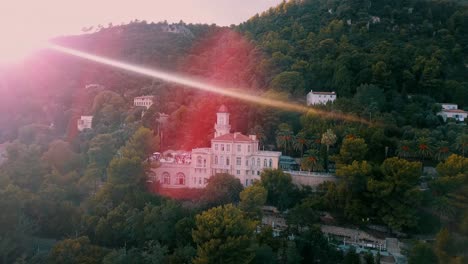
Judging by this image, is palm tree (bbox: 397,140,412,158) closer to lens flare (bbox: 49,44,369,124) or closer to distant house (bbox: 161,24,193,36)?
lens flare (bbox: 49,44,369,124)

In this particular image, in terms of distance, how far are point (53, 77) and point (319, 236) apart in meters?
61.8

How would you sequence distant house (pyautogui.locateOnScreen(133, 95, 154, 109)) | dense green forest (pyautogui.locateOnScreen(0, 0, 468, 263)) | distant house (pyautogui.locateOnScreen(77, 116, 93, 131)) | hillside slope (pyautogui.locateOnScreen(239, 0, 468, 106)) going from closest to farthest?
dense green forest (pyautogui.locateOnScreen(0, 0, 468, 263)) < hillside slope (pyautogui.locateOnScreen(239, 0, 468, 106)) < distant house (pyautogui.locateOnScreen(77, 116, 93, 131)) < distant house (pyautogui.locateOnScreen(133, 95, 154, 109))

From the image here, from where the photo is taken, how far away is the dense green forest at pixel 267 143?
961 inches

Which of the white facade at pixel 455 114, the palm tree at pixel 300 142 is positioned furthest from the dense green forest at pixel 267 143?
the white facade at pixel 455 114

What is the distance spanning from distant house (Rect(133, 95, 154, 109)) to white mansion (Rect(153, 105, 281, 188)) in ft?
69.3

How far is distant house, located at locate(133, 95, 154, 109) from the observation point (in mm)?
54781

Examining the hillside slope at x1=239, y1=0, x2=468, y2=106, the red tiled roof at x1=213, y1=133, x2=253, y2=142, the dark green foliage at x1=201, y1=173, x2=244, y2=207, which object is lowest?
the dark green foliage at x1=201, y1=173, x2=244, y2=207

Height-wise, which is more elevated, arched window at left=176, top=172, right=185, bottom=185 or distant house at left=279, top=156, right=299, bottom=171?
distant house at left=279, top=156, right=299, bottom=171

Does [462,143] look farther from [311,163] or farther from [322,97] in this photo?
[322,97]

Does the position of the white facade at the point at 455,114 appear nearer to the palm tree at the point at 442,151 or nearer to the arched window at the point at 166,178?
the palm tree at the point at 442,151

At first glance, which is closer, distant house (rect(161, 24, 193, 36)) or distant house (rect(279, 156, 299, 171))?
distant house (rect(279, 156, 299, 171))

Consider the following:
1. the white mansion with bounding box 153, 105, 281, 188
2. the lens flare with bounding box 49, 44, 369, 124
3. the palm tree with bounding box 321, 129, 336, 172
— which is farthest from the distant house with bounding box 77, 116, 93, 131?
the palm tree with bounding box 321, 129, 336, 172

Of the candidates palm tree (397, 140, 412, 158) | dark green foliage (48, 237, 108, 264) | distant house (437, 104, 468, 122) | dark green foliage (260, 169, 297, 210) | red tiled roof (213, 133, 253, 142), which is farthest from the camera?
distant house (437, 104, 468, 122)

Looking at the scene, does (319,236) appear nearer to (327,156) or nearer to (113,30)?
(327,156)
